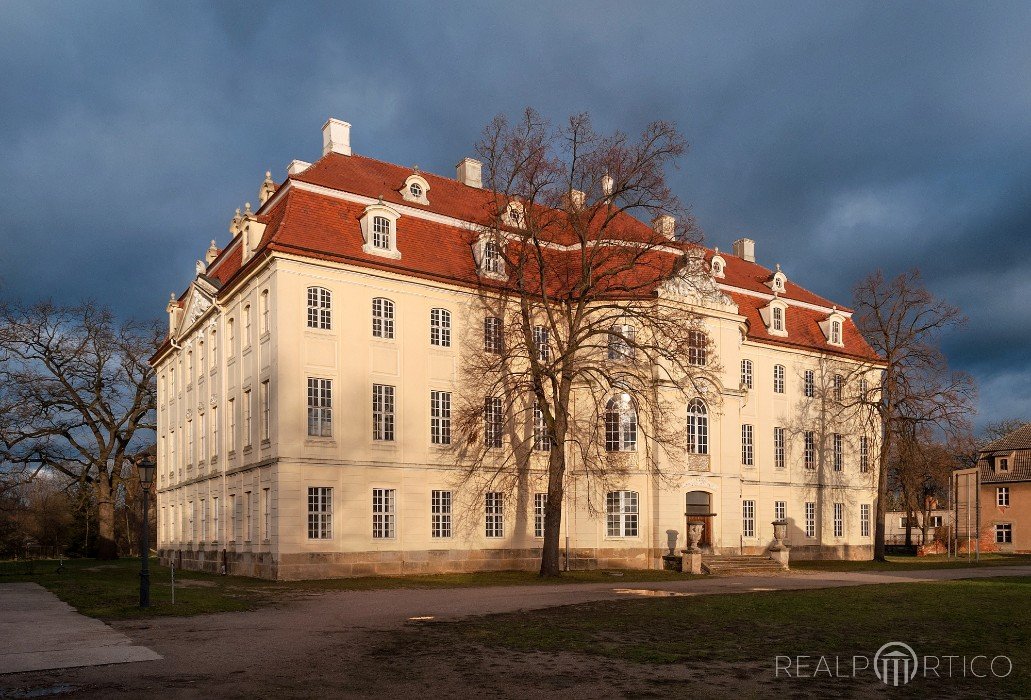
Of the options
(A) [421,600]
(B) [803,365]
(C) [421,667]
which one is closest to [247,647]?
(C) [421,667]

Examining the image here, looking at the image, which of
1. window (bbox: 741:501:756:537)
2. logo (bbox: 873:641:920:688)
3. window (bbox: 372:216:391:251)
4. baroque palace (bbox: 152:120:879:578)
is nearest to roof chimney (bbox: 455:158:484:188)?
baroque palace (bbox: 152:120:879:578)

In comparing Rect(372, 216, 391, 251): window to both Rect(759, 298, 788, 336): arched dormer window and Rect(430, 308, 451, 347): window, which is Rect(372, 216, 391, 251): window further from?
→ Rect(759, 298, 788, 336): arched dormer window

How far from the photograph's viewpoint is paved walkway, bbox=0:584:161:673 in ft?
39.0

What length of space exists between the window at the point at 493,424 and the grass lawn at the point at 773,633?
15.6m

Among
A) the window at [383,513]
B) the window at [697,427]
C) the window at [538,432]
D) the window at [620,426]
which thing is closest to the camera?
the window at [383,513]

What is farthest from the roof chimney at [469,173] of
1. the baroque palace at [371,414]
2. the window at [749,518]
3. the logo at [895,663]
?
the logo at [895,663]

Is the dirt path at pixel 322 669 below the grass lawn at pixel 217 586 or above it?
above

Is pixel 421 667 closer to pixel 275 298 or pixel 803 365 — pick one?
pixel 275 298

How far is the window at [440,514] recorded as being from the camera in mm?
33438

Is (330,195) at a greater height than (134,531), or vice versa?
(330,195)

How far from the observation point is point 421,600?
21.0 m

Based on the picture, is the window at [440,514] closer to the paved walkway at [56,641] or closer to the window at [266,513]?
the window at [266,513]

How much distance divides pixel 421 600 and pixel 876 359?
119 ft

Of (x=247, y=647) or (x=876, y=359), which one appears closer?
(x=247, y=647)
